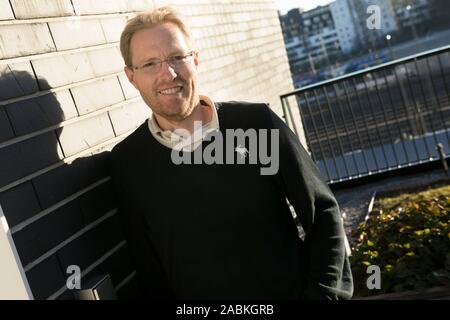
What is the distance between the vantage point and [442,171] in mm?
6234

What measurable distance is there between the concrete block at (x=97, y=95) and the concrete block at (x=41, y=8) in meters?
0.31

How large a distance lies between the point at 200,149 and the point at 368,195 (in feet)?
14.6

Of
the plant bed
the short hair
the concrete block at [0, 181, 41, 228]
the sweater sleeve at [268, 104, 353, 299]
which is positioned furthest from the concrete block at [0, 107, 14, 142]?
the plant bed

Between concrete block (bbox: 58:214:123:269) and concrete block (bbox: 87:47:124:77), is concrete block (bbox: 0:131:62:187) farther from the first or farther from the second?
concrete block (bbox: 87:47:124:77)

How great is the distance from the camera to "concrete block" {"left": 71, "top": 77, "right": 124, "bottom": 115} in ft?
7.27

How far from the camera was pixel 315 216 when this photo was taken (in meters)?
2.13

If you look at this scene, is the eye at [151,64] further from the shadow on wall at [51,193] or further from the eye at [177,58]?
the shadow on wall at [51,193]

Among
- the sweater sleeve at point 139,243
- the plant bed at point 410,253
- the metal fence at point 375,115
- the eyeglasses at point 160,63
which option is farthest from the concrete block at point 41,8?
the metal fence at point 375,115

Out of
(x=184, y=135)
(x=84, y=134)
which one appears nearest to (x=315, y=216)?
(x=184, y=135)

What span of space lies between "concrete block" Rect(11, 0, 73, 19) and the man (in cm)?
31

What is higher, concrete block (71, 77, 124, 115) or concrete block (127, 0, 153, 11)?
concrete block (127, 0, 153, 11)

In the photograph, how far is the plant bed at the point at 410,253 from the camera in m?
2.84
